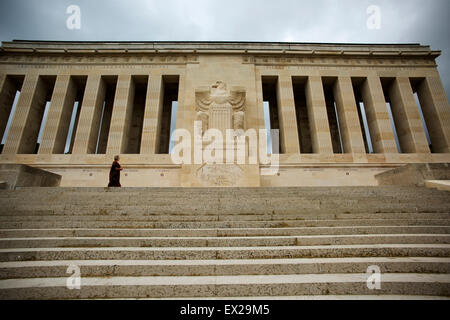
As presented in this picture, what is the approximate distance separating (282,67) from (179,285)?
1567cm

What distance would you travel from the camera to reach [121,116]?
43.9ft

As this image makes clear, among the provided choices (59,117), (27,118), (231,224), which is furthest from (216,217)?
(27,118)

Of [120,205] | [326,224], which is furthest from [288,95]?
[120,205]

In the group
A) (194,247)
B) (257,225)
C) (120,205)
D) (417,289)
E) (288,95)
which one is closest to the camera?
(417,289)

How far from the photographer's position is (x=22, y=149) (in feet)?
41.5

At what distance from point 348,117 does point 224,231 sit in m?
13.6

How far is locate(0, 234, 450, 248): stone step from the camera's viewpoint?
3.39 m

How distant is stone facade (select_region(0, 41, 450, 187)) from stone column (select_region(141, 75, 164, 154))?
7 cm

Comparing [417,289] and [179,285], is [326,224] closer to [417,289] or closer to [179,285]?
[417,289]

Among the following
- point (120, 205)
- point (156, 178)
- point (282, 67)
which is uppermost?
point (282, 67)

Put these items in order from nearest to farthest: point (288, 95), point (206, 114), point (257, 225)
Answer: point (257, 225) → point (206, 114) → point (288, 95)

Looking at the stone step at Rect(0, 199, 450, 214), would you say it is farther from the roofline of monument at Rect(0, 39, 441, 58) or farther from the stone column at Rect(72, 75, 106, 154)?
the roofline of monument at Rect(0, 39, 441, 58)

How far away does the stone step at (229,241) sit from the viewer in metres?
3.39

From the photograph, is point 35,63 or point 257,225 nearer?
point 257,225
